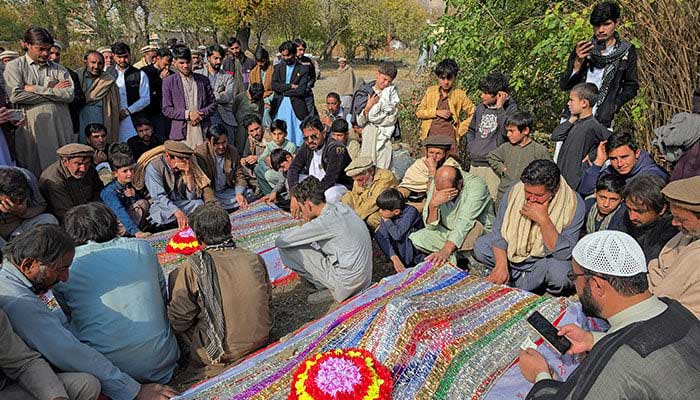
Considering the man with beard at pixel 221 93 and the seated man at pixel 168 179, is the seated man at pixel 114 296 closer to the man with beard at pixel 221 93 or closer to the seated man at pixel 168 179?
the seated man at pixel 168 179

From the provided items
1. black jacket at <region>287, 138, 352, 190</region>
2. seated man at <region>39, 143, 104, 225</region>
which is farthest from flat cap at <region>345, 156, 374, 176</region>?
seated man at <region>39, 143, 104, 225</region>

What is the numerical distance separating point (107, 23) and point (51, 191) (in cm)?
1683

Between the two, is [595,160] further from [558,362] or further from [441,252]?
[558,362]

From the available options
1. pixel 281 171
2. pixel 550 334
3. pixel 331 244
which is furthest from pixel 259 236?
pixel 550 334

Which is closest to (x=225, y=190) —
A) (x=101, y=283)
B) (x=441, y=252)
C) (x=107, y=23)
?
(x=441, y=252)

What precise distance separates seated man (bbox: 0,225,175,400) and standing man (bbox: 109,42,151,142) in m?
4.54

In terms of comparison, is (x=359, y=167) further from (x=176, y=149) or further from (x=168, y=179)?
(x=168, y=179)

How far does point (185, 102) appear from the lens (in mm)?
6812

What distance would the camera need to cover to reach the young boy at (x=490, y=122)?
5746mm

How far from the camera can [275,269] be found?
489 centimetres

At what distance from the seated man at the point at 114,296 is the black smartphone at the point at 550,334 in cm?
221

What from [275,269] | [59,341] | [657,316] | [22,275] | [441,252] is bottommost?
[275,269]

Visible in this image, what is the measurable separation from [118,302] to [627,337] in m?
2.60

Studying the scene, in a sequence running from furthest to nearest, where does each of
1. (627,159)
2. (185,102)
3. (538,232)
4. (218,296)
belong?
(185,102) → (627,159) → (538,232) → (218,296)
